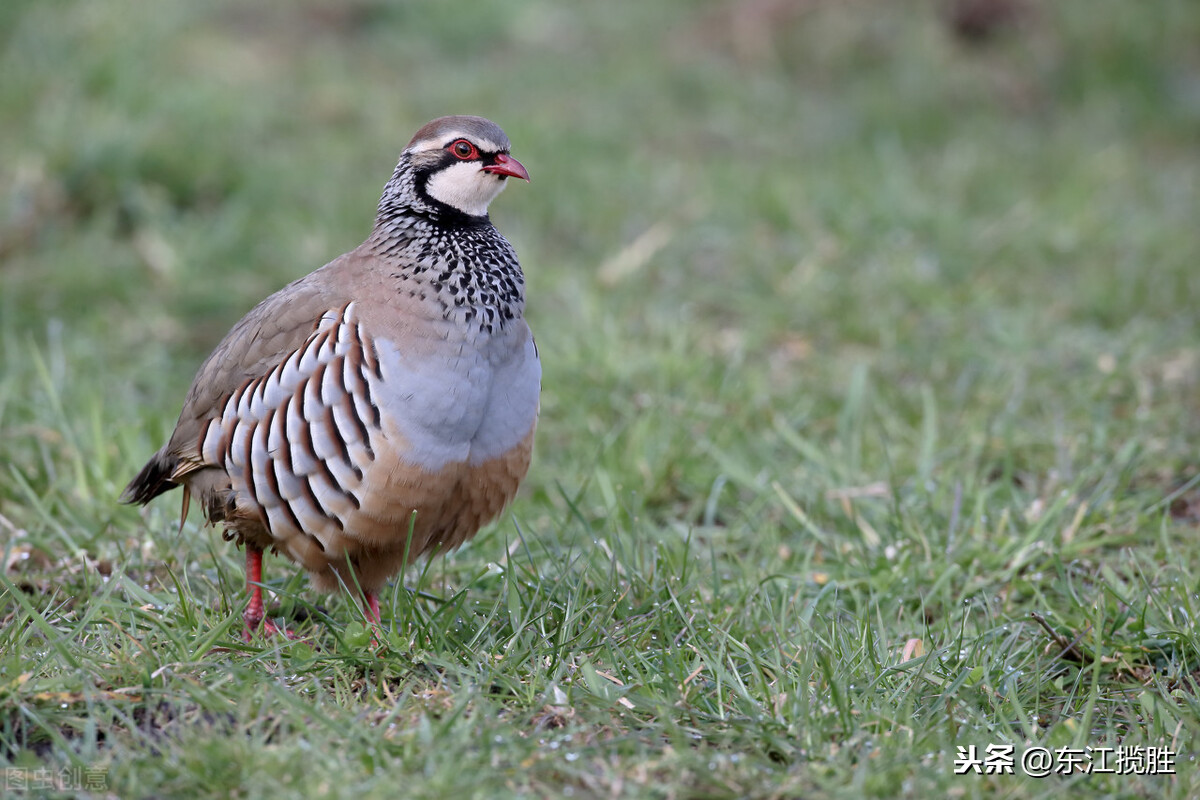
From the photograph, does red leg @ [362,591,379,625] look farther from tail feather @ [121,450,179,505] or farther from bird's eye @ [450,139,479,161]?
bird's eye @ [450,139,479,161]

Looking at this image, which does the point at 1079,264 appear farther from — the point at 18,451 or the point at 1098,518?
the point at 18,451

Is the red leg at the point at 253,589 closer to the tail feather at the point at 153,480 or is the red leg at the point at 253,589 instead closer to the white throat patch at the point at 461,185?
the tail feather at the point at 153,480

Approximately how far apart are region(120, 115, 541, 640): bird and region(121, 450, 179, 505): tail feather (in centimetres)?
2

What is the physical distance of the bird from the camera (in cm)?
301

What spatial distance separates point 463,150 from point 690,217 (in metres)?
3.47

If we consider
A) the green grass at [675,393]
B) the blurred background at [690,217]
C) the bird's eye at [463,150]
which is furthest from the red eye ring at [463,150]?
the blurred background at [690,217]

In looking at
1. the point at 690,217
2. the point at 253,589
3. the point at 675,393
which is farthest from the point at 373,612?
the point at 690,217

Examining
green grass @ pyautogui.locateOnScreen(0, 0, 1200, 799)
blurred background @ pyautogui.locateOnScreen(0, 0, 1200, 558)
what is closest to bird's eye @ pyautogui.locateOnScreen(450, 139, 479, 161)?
green grass @ pyautogui.locateOnScreen(0, 0, 1200, 799)

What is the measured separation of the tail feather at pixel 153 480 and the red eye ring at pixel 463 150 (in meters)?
1.08

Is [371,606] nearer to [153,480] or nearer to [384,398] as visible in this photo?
[384,398]

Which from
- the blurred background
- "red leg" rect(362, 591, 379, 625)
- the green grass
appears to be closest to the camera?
the green grass

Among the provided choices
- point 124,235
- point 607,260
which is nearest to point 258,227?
point 124,235

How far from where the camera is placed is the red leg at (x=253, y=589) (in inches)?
125

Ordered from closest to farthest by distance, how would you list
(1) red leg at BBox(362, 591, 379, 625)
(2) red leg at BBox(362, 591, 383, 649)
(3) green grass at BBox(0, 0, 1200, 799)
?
(3) green grass at BBox(0, 0, 1200, 799) < (2) red leg at BBox(362, 591, 383, 649) < (1) red leg at BBox(362, 591, 379, 625)
